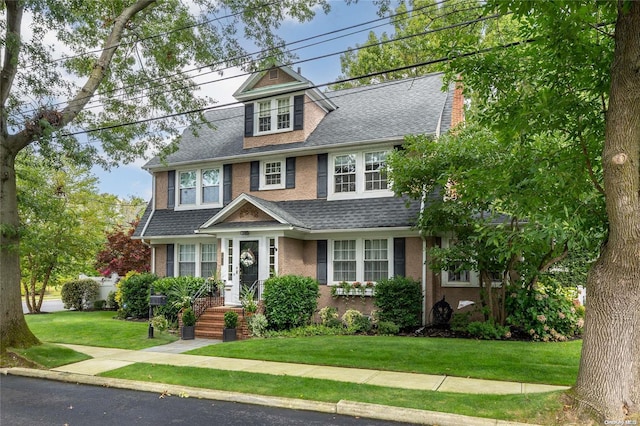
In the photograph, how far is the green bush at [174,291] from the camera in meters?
15.1

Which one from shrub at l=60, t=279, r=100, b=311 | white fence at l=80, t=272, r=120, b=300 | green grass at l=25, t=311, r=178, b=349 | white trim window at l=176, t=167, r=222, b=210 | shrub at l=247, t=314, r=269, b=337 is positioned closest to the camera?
green grass at l=25, t=311, r=178, b=349

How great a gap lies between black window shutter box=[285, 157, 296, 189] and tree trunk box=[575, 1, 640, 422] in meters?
11.9

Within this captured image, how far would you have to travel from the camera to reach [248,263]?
15727 millimetres

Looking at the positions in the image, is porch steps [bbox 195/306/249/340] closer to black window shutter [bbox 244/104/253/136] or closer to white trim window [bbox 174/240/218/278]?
white trim window [bbox 174/240/218/278]

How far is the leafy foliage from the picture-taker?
74.2ft

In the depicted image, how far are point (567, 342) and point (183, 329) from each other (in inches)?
405

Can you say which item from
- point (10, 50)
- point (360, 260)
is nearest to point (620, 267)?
point (360, 260)

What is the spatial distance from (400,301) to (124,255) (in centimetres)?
1483

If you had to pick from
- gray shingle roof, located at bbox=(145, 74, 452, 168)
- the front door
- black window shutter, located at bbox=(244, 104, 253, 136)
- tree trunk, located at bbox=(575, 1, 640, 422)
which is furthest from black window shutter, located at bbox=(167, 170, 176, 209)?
tree trunk, located at bbox=(575, 1, 640, 422)

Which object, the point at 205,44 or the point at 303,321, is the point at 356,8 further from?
the point at 303,321

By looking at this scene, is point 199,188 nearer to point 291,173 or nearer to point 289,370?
point 291,173

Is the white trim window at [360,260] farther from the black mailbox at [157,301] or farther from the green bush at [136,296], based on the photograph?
the green bush at [136,296]

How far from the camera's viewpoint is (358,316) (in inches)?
560

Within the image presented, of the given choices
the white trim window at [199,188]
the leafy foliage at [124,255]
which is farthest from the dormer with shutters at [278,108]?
the leafy foliage at [124,255]
